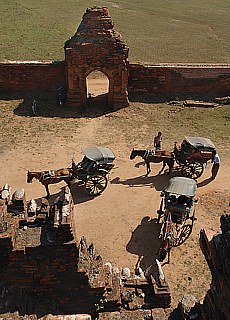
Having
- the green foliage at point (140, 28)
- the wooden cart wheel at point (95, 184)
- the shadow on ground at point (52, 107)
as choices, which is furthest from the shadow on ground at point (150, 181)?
the green foliage at point (140, 28)

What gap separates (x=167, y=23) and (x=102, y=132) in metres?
28.9

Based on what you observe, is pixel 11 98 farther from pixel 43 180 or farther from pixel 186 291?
pixel 186 291

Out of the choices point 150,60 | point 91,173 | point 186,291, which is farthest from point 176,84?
point 186,291

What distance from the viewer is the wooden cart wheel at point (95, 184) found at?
12.3m

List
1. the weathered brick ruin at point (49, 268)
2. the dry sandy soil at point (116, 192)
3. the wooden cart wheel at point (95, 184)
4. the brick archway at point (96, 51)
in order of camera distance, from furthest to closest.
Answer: the brick archway at point (96, 51), the wooden cart wheel at point (95, 184), the dry sandy soil at point (116, 192), the weathered brick ruin at point (49, 268)

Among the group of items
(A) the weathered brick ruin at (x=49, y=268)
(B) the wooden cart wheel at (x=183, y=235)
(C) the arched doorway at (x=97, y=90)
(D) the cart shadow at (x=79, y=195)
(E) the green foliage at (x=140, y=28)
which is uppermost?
(A) the weathered brick ruin at (x=49, y=268)

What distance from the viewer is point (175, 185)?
34.4 ft

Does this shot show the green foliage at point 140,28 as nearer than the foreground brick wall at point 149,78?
No

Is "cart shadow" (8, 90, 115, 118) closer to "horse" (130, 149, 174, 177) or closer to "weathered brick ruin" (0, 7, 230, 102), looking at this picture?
"weathered brick ruin" (0, 7, 230, 102)

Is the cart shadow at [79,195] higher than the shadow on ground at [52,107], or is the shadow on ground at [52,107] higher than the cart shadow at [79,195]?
the shadow on ground at [52,107]

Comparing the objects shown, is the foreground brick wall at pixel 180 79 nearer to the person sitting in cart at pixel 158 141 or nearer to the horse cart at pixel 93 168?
the person sitting in cart at pixel 158 141

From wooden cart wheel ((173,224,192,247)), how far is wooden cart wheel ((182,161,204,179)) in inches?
124

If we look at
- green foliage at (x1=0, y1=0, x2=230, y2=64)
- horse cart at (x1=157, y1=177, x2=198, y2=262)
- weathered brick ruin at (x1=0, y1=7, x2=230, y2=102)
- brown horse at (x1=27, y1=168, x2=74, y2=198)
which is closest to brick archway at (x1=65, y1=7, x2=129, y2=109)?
weathered brick ruin at (x1=0, y1=7, x2=230, y2=102)

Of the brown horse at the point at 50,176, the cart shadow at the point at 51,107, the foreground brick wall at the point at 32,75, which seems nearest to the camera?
the brown horse at the point at 50,176
